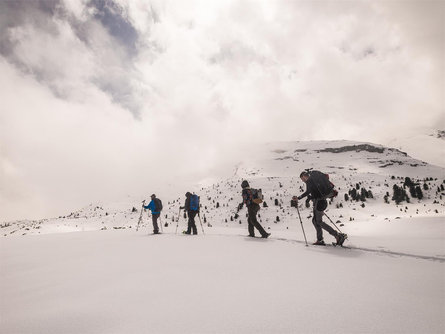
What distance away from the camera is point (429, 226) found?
11375mm

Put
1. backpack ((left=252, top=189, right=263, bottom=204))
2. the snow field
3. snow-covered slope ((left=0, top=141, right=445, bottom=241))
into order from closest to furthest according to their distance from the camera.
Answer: the snow field < backpack ((left=252, top=189, right=263, bottom=204)) < snow-covered slope ((left=0, top=141, right=445, bottom=241))

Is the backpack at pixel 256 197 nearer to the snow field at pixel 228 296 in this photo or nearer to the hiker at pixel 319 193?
the hiker at pixel 319 193

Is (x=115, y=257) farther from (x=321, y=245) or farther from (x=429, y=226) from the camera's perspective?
(x=429, y=226)

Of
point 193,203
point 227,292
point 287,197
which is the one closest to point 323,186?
point 227,292

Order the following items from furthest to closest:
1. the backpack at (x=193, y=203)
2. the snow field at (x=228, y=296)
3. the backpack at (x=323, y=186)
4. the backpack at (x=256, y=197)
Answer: the backpack at (x=193, y=203), the backpack at (x=256, y=197), the backpack at (x=323, y=186), the snow field at (x=228, y=296)

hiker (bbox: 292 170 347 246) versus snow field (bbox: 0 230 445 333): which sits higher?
hiker (bbox: 292 170 347 246)

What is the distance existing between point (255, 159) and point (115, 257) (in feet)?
290

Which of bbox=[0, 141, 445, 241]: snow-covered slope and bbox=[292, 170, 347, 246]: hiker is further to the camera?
bbox=[0, 141, 445, 241]: snow-covered slope

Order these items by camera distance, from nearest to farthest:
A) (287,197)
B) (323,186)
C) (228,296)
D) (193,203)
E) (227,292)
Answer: (228,296) < (227,292) < (323,186) < (193,203) < (287,197)

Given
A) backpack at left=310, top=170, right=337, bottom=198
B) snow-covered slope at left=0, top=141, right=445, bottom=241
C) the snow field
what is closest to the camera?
Answer: the snow field

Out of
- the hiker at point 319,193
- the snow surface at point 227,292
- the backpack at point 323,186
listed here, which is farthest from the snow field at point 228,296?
the backpack at point 323,186

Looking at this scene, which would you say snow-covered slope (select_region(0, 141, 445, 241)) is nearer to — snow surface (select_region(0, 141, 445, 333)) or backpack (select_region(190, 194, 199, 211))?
snow surface (select_region(0, 141, 445, 333))

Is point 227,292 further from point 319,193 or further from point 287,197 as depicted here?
point 287,197

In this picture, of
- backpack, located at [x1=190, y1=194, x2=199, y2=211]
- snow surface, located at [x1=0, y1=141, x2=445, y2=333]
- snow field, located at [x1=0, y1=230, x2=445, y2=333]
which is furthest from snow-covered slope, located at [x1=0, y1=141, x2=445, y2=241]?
snow field, located at [x1=0, y1=230, x2=445, y2=333]
